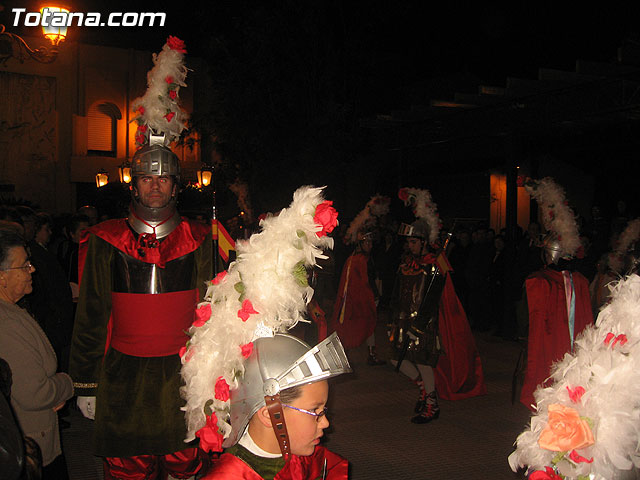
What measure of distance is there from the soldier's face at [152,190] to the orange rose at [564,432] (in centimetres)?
233

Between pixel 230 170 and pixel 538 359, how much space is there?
1260 cm

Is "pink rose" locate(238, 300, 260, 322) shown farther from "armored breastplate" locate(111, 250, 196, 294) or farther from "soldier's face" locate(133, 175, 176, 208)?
"soldier's face" locate(133, 175, 176, 208)

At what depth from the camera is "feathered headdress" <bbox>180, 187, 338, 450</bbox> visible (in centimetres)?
212

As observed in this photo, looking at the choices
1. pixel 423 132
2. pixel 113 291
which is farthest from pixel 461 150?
pixel 113 291

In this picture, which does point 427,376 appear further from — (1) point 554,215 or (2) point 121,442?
(2) point 121,442

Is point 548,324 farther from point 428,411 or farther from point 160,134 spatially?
point 160,134

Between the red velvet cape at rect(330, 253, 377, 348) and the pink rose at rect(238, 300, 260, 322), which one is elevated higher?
the pink rose at rect(238, 300, 260, 322)

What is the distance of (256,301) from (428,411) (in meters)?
4.56

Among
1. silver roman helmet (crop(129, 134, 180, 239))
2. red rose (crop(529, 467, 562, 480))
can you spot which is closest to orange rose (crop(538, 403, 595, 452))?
red rose (crop(529, 467, 562, 480))

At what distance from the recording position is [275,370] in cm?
210

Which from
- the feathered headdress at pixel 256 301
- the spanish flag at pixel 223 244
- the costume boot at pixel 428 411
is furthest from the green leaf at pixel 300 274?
the costume boot at pixel 428 411

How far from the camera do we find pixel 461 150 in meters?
18.4

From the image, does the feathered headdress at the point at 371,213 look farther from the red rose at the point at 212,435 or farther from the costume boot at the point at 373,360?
the red rose at the point at 212,435

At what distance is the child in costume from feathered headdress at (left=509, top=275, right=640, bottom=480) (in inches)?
28.2
